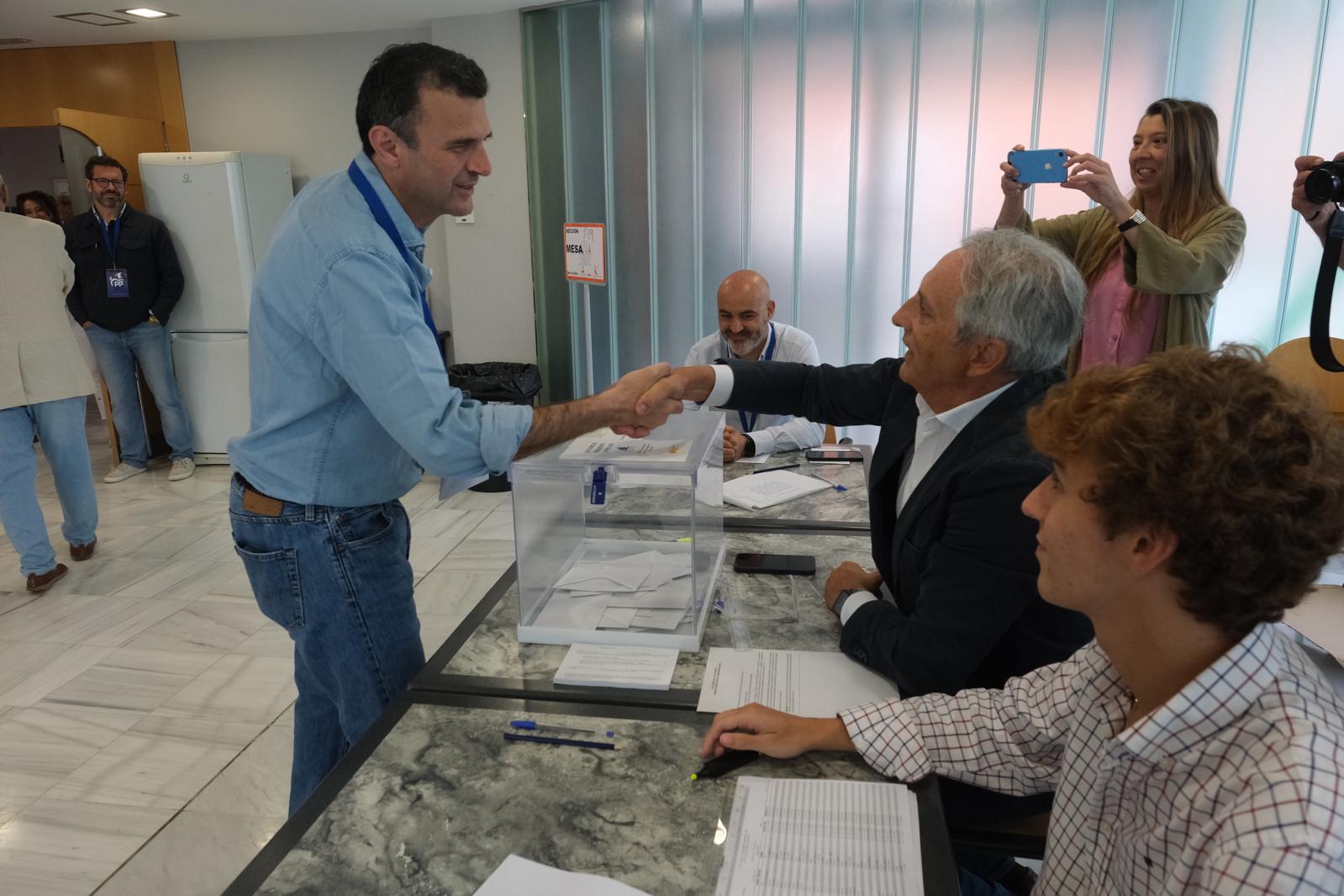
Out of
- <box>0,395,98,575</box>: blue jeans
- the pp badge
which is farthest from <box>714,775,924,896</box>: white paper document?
the pp badge

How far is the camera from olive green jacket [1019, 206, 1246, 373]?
2365mm

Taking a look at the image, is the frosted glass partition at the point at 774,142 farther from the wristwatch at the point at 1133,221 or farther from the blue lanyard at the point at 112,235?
the blue lanyard at the point at 112,235

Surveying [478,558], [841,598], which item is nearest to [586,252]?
[478,558]

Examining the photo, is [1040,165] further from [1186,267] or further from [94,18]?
[94,18]

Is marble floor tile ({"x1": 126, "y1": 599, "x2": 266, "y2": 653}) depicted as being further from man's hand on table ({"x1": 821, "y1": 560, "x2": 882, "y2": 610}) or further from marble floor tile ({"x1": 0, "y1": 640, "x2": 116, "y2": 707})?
man's hand on table ({"x1": 821, "y1": 560, "x2": 882, "y2": 610})

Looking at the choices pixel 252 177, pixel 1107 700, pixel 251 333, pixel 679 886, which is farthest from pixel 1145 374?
pixel 252 177

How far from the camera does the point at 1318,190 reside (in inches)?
81.4

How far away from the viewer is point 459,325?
544cm

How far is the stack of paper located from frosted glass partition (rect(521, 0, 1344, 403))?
120 inches

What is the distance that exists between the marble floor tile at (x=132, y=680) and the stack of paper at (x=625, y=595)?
196 cm

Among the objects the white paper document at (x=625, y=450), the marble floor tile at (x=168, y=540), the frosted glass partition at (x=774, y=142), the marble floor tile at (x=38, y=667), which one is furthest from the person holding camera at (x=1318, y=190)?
the marble floor tile at (x=168, y=540)

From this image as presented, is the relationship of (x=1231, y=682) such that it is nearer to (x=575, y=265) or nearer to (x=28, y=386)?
(x=575, y=265)

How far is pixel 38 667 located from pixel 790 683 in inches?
117

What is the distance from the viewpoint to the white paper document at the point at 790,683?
123 centimetres
